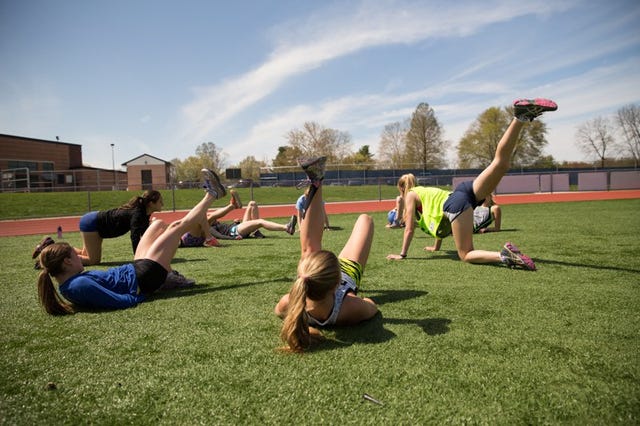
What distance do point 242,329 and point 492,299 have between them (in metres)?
2.40

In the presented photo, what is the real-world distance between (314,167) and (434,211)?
315 cm

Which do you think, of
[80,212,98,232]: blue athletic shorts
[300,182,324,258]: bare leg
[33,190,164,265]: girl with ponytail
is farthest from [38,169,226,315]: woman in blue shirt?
[80,212,98,232]: blue athletic shorts

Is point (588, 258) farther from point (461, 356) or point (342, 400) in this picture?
point (342, 400)

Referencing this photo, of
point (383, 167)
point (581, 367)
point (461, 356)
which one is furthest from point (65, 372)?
point (383, 167)

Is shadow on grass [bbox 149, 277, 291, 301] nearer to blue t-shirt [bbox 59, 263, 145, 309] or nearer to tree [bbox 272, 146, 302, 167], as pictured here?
blue t-shirt [bbox 59, 263, 145, 309]

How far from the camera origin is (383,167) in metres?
52.1

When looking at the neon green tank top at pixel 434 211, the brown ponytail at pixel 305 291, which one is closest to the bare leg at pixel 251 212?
the neon green tank top at pixel 434 211

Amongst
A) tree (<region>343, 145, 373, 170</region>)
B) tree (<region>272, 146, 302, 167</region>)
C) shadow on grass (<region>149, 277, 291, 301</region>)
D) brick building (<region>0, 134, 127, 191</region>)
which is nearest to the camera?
shadow on grass (<region>149, 277, 291, 301</region>)

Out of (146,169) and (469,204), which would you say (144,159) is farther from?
(469,204)

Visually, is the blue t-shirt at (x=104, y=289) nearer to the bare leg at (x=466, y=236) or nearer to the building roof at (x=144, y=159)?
the bare leg at (x=466, y=236)

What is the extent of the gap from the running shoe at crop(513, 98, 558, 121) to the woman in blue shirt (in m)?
4.21

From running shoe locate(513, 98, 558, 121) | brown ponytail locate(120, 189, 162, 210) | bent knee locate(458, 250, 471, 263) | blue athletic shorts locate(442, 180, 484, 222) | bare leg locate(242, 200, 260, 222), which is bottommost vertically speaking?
bent knee locate(458, 250, 471, 263)

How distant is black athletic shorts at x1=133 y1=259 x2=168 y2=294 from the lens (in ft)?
14.2

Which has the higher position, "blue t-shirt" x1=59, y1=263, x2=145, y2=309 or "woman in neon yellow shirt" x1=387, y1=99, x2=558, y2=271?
"woman in neon yellow shirt" x1=387, y1=99, x2=558, y2=271
